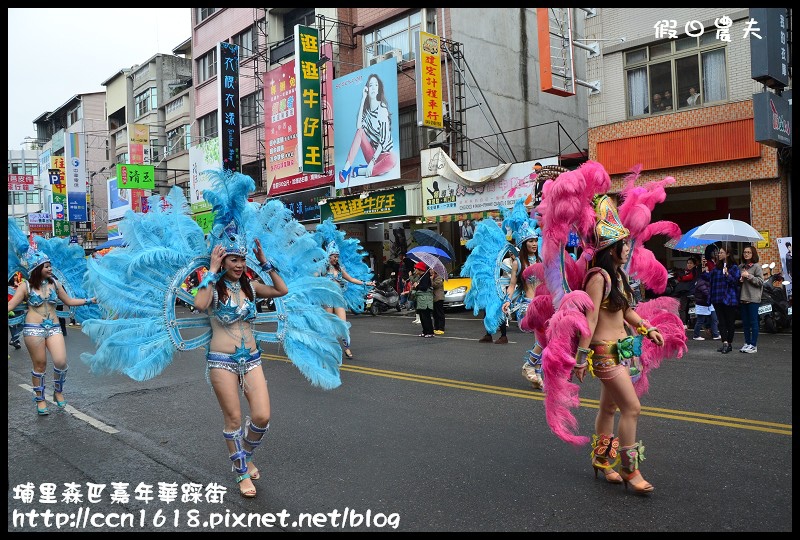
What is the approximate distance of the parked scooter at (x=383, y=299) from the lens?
21.1 metres

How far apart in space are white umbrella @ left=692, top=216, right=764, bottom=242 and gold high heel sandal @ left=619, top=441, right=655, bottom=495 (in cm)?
847

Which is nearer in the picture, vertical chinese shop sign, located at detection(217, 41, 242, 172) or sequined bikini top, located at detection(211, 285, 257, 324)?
sequined bikini top, located at detection(211, 285, 257, 324)

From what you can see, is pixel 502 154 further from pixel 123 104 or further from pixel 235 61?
pixel 123 104

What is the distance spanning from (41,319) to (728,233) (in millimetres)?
10695

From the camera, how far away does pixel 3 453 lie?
4.20 m

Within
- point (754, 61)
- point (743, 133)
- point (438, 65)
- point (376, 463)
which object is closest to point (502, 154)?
point (438, 65)

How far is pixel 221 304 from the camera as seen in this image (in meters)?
4.88

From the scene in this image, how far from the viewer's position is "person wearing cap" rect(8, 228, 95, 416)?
776 centimetres

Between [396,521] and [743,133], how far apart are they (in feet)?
48.9

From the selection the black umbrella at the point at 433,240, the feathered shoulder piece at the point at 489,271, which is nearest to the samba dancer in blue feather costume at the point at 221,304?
the feathered shoulder piece at the point at 489,271

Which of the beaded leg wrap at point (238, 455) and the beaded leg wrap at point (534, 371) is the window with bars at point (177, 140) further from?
the beaded leg wrap at point (238, 455)

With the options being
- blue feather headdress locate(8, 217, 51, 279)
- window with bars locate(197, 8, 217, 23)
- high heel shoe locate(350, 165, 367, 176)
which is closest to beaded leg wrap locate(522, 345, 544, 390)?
blue feather headdress locate(8, 217, 51, 279)

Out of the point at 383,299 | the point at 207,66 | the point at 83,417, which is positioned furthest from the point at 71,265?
the point at 207,66

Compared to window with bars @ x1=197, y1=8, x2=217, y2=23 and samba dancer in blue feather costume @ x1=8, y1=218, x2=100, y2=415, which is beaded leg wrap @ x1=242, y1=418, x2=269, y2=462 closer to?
samba dancer in blue feather costume @ x1=8, y1=218, x2=100, y2=415
